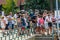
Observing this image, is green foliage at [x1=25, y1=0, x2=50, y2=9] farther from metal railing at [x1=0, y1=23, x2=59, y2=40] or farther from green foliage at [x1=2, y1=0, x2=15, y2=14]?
metal railing at [x1=0, y1=23, x2=59, y2=40]

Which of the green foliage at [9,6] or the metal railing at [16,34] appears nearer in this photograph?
the metal railing at [16,34]

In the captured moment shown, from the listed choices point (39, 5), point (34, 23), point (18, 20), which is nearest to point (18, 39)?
point (18, 20)

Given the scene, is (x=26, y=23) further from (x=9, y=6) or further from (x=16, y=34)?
(x=9, y=6)

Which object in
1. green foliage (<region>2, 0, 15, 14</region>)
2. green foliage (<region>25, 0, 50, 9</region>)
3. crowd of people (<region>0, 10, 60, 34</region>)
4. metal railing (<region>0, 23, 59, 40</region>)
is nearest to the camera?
metal railing (<region>0, 23, 59, 40</region>)

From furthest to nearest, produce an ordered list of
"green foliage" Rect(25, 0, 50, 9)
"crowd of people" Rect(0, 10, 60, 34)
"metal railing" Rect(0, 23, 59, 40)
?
"green foliage" Rect(25, 0, 50, 9) → "crowd of people" Rect(0, 10, 60, 34) → "metal railing" Rect(0, 23, 59, 40)

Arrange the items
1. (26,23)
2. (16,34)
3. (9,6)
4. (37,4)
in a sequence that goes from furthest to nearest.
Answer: (9,6)
(37,4)
(26,23)
(16,34)

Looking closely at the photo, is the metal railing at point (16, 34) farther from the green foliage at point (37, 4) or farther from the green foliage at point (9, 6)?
the green foliage at point (9, 6)

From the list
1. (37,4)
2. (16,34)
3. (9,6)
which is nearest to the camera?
(16,34)

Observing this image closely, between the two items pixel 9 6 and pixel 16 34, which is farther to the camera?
pixel 9 6

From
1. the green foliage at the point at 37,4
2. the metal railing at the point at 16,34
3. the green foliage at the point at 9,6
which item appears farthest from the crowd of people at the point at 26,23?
the green foliage at the point at 9,6

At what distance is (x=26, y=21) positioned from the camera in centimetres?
2100

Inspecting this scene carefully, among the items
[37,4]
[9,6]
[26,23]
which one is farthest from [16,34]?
[9,6]

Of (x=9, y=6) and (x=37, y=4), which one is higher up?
(x=37, y=4)

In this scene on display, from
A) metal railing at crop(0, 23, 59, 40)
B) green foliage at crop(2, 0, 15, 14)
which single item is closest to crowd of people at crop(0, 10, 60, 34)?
metal railing at crop(0, 23, 59, 40)
